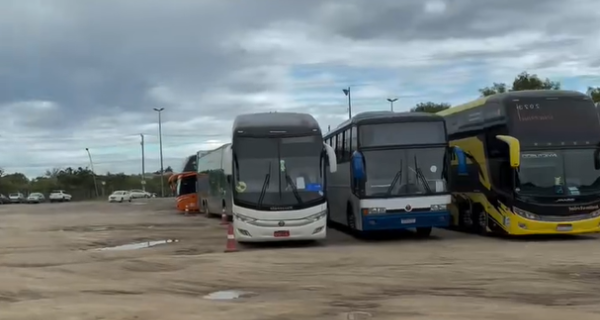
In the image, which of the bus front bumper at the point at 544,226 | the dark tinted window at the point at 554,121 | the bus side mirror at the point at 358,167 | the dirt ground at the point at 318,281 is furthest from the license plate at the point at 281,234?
the dark tinted window at the point at 554,121

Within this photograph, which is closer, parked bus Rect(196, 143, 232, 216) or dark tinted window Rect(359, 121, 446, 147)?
dark tinted window Rect(359, 121, 446, 147)

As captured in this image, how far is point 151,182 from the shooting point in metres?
122

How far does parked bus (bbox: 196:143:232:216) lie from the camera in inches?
1300

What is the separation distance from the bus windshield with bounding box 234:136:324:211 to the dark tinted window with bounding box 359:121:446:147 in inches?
52.9

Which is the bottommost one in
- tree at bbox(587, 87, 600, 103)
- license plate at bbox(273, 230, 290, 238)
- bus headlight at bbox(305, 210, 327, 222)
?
license plate at bbox(273, 230, 290, 238)

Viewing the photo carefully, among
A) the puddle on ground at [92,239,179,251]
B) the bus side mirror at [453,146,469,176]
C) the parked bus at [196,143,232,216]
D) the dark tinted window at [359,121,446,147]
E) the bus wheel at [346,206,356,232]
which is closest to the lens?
the dark tinted window at [359,121,446,147]

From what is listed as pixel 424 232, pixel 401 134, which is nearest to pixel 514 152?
pixel 401 134

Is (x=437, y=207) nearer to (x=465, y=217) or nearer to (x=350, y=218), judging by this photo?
(x=350, y=218)

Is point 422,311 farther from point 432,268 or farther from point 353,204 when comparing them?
point 353,204

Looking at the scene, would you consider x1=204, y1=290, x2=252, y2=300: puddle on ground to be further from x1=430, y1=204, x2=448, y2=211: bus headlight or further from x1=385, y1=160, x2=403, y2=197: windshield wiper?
x1=430, y1=204, x2=448, y2=211: bus headlight

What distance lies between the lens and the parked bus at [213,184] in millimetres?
33022

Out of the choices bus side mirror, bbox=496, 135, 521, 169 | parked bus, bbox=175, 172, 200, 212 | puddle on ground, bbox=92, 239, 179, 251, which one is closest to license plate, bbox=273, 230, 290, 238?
puddle on ground, bbox=92, 239, 179, 251

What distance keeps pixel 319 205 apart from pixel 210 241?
15.6 ft

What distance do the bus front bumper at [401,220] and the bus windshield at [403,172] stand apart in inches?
21.7
